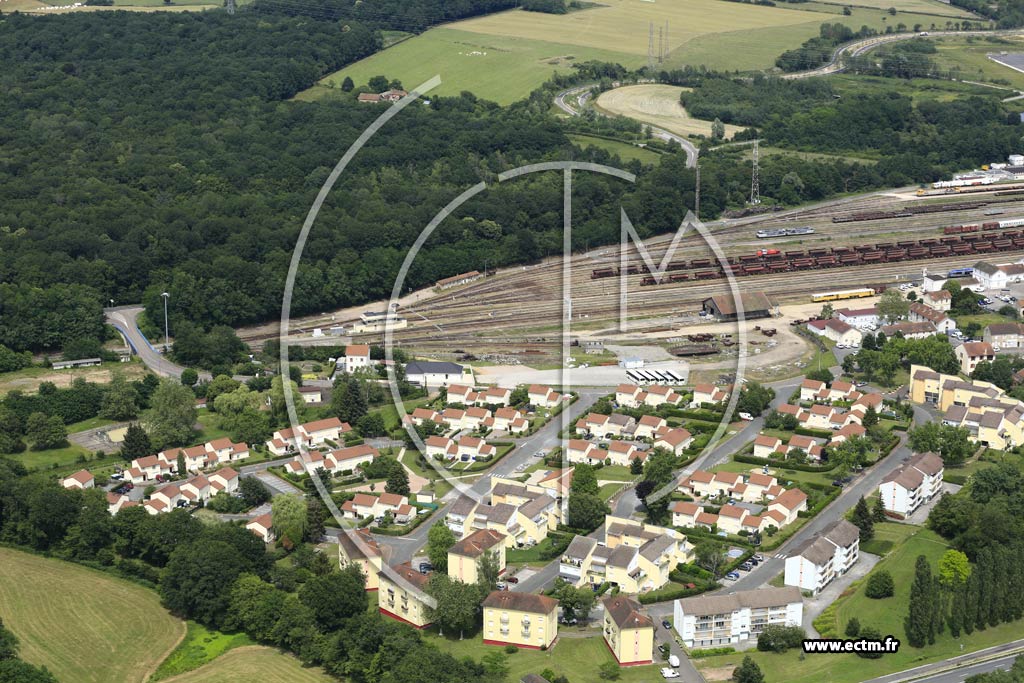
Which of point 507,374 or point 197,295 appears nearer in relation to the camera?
point 507,374

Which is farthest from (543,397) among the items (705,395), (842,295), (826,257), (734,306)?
(826,257)

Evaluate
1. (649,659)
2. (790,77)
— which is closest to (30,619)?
(649,659)

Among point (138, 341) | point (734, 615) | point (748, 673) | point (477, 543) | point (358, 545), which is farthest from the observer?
point (138, 341)

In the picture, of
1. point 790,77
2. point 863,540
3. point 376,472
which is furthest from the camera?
point 790,77

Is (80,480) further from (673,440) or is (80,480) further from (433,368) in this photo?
(673,440)

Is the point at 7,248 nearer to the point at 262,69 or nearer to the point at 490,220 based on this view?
the point at 490,220

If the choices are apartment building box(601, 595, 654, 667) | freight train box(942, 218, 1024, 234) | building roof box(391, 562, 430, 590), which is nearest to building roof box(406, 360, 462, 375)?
building roof box(391, 562, 430, 590)

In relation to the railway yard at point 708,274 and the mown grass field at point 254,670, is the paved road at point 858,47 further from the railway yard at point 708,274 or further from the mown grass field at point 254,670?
the mown grass field at point 254,670

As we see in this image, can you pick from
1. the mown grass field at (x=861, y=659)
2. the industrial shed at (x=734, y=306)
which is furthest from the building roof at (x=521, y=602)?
the industrial shed at (x=734, y=306)
